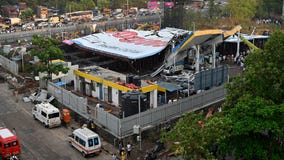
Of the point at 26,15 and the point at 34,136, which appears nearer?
the point at 34,136

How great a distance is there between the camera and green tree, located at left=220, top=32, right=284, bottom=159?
15.9 m

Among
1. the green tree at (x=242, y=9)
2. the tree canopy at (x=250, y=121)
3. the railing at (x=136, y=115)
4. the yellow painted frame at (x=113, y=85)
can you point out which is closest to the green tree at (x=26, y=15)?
the green tree at (x=242, y=9)

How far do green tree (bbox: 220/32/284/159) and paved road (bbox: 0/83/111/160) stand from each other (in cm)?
760

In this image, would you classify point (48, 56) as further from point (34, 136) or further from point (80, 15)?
point (80, 15)

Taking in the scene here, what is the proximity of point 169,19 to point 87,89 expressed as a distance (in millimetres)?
29587

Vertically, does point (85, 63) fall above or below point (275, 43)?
below

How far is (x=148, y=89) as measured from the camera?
27.4 m

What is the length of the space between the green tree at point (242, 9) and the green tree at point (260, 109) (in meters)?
50.1

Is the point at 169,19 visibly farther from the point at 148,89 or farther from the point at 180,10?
the point at 148,89

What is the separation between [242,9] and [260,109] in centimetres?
5355

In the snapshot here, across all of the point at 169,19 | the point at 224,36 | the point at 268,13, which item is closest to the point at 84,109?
the point at 224,36

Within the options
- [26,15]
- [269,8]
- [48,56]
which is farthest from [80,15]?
[48,56]

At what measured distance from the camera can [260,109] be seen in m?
15.9

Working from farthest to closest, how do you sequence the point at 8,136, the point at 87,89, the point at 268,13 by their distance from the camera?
the point at 268,13 < the point at 87,89 < the point at 8,136
